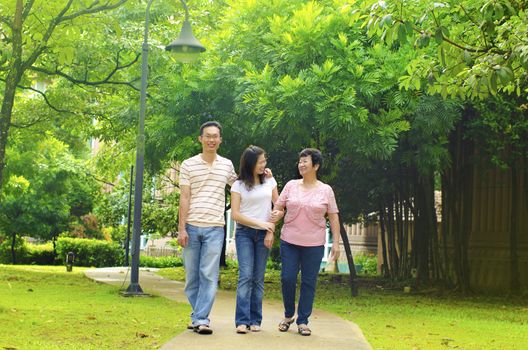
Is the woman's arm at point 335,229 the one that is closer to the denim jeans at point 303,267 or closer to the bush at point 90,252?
the denim jeans at point 303,267

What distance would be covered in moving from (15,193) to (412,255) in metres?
13.9

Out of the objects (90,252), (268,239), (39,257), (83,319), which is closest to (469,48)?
(268,239)

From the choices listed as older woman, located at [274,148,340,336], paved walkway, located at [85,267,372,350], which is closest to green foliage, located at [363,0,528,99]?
older woman, located at [274,148,340,336]

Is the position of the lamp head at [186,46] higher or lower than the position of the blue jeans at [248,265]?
higher

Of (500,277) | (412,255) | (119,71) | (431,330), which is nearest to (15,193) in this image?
(119,71)

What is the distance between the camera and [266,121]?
1468 centimetres

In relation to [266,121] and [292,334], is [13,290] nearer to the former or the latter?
[266,121]

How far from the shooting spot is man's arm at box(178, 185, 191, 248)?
838cm

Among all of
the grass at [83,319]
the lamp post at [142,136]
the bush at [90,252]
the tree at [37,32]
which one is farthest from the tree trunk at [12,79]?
the bush at [90,252]

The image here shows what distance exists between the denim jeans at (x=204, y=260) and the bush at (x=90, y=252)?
27009 millimetres

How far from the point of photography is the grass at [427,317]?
9852mm

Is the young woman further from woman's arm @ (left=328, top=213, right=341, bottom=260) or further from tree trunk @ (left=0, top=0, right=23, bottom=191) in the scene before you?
tree trunk @ (left=0, top=0, right=23, bottom=191)

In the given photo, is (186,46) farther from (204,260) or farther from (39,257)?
(39,257)

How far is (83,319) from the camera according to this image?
10.2 m
